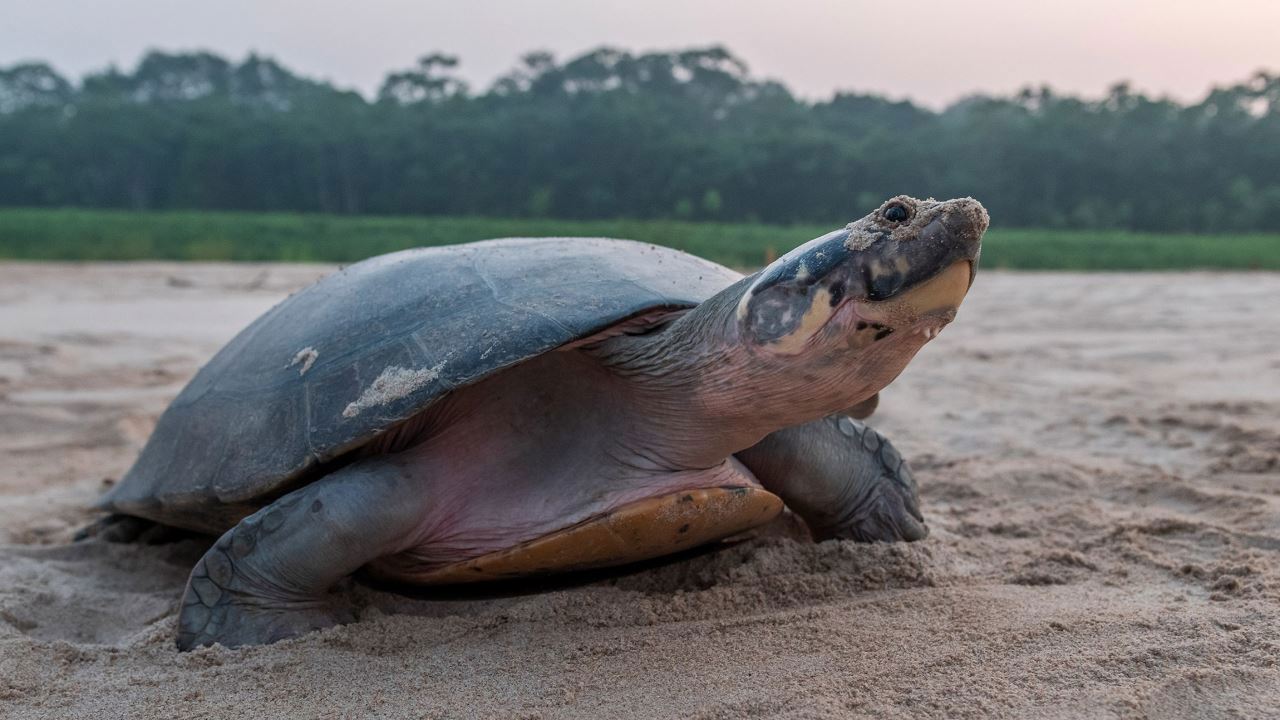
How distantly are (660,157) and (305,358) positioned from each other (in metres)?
36.2

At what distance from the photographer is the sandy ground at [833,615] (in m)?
1.61

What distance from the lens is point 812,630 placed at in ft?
6.23

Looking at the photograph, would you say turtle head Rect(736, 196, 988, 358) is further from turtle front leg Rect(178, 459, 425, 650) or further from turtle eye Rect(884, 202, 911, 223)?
turtle front leg Rect(178, 459, 425, 650)

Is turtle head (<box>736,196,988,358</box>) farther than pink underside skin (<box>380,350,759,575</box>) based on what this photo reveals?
No

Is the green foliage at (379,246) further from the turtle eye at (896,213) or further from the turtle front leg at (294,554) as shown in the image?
the turtle eye at (896,213)

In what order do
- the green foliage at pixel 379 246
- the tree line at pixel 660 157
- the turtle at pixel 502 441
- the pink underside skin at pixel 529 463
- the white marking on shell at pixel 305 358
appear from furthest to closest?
the tree line at pixel 660 157 → the green foliage at pixel 379 246 → the white marking on shell at pixel 305 358 → the pink underside skin at pixel 529 463 → the turtle at pixel 502 441

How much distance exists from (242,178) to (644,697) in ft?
157

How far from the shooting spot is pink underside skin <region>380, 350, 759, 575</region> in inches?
84.4

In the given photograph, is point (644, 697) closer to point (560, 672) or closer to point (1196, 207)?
point (560, 672)

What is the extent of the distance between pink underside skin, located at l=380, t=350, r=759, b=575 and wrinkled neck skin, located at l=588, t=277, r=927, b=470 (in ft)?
0.16

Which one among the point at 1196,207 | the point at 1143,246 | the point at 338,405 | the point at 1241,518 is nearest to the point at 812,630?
the point at 338,405

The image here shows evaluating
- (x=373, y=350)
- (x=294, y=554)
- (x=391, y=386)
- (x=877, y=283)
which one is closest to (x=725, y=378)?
(x=877, y=283)

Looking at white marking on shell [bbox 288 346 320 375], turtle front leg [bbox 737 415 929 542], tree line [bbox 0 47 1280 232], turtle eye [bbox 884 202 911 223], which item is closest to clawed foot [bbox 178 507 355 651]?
white marking on shell [bbox 288 346 320 375]

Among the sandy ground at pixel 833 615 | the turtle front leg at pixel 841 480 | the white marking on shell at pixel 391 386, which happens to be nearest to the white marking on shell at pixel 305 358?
the white marking on shell at pixel 391 386
